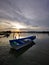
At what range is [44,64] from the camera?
1291 cm

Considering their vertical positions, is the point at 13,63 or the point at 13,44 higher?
the point at 13,44

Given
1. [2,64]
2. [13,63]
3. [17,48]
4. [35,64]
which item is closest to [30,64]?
[35,64]

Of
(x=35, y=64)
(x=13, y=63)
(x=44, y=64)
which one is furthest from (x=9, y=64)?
(x=44, y=64)

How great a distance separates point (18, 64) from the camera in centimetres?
1299

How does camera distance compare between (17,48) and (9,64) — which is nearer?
(9,64)

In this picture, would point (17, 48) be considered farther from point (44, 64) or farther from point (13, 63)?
point (44, 64)

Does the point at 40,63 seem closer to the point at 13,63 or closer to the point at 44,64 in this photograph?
the point at 44,64

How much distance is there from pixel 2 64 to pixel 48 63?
21.0 ft

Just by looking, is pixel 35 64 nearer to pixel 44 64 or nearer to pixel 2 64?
pixel 44 64

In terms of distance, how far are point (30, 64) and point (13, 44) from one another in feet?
28.1

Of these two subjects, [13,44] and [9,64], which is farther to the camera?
[13,44]

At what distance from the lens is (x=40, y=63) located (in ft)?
44.1

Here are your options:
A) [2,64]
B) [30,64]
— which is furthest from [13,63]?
[30,64]

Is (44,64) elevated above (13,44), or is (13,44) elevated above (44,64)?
(13,44)
